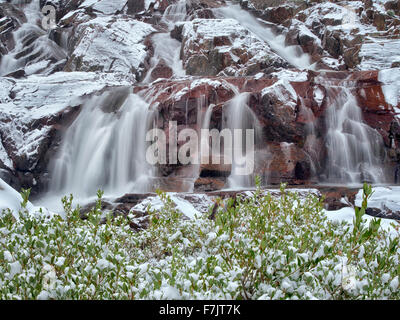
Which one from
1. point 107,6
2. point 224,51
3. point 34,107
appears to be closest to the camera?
point 34,107

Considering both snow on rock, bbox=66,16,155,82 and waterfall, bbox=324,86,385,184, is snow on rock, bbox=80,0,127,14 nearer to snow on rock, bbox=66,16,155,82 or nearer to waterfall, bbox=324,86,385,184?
snow on rock, bbox=66,16,155,82

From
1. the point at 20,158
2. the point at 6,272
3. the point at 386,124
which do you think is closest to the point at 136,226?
the point at 6,272

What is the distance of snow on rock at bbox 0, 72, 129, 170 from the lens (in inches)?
554

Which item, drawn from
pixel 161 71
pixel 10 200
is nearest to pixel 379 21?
pixel 161 71

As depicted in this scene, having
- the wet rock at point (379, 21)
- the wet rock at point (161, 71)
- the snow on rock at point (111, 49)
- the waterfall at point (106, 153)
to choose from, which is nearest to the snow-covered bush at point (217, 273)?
the waterfall at point (106, 153)

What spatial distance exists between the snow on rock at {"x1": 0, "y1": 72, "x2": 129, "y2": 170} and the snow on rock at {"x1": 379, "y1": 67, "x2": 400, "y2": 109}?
42.6ft

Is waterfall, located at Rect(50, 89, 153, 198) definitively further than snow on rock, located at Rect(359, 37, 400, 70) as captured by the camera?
No

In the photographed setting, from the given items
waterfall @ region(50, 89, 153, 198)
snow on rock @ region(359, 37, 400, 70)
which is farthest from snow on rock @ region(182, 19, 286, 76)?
waterfall @ region(50, 89, 153, 198)

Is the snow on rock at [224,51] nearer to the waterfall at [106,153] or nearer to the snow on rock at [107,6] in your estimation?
the waterfall at [106,153]

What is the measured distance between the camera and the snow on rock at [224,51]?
1970 cm

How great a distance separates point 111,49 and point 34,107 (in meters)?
9.85

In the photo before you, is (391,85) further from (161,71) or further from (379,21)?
(161,71)

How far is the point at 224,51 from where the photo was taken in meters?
20.3
